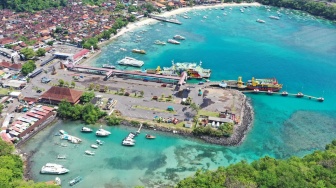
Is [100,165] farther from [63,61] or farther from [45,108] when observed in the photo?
[63,61]

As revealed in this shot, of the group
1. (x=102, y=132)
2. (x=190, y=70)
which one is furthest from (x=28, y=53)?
(x=190, y=70)

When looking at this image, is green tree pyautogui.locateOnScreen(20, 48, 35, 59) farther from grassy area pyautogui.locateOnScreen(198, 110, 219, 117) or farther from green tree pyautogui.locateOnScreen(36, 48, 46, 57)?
grassy area pyautogui.locateOnScreen(198, 110, 219, 117)

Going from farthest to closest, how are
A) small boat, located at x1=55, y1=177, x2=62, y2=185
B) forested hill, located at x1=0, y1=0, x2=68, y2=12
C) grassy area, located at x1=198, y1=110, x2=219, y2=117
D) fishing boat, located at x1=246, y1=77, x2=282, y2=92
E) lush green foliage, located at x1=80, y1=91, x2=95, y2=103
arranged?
forested hill, located at x1=0, y1=0, x2=68, y2=12 → fishing boat, located at x1=246, y1=77, x2=282, y2=92 → lush green foliage, located at x1=80, y1=91, x2=95, y2=103 → grassy area, located at x1=198, y1=110, x2=219, y2=117 → small boat, located at x1=55, y1=177, x2=62, y2=185

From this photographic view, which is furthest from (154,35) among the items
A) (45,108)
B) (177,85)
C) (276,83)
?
(45,108)

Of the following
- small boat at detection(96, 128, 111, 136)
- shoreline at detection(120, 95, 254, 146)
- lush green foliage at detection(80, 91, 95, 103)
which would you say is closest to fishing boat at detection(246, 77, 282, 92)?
shoreline at detection(120, 95, 254, 146)

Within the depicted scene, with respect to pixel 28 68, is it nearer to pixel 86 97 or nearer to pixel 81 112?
pixel 86 97

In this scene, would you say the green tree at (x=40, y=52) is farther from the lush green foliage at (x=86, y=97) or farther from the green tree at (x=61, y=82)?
the lush green foliage at (x=86, y=97)
